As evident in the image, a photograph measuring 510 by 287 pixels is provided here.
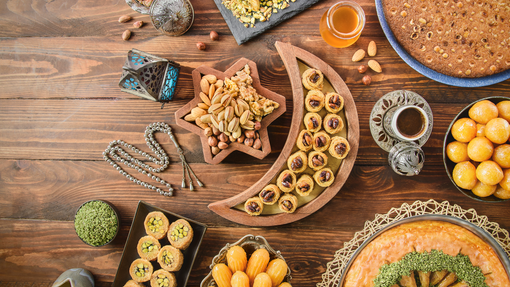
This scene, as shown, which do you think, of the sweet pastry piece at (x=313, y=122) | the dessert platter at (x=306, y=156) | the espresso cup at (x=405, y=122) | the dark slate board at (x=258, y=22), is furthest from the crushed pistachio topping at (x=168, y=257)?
the espresso cup at (x=405, y=122)

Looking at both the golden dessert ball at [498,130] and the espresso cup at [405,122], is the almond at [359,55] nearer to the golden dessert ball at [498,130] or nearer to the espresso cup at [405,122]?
the espresso cup at [405,122]

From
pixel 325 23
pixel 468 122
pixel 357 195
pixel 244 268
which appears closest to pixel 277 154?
pixel 357 195

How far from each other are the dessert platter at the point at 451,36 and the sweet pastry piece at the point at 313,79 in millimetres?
526

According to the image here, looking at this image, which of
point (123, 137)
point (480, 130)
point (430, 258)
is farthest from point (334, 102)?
point (123, 137)

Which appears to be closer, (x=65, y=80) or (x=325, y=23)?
(x=325, y=23)

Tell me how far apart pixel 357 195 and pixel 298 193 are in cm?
47

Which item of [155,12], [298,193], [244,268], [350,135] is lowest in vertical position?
[244,268]

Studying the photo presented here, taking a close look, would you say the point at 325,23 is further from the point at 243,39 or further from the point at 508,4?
the point at 508,4

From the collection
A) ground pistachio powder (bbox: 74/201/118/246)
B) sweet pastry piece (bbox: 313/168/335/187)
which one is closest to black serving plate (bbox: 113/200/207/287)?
ground pistachio powder (bbox: 74/201/118/246)

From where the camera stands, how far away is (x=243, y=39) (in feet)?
5.95

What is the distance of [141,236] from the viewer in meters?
1.79

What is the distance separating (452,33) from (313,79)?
957 mm

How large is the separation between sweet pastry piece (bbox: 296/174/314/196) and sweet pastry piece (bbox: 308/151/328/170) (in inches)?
3.6

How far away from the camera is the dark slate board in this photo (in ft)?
5.87
